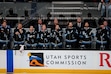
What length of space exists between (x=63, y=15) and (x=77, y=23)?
136 cm

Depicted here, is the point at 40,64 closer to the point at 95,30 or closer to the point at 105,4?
the point at 95,30

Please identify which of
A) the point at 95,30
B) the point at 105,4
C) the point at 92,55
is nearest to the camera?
the point at 92,55

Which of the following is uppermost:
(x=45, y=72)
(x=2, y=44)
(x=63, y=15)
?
(x=63, y=15)

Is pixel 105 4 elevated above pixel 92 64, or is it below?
above

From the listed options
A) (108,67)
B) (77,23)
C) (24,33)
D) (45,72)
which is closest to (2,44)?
(24,33)

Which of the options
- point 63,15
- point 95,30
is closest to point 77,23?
point 95,30

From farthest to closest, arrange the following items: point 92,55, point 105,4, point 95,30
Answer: point 105,4
point 95,30
point 92,55

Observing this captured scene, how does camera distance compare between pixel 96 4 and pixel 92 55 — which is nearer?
pixel 92 55

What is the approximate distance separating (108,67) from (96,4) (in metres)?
3.02

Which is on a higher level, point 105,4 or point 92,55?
point 105,4

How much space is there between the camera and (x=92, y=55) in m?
9.95

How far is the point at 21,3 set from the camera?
40.9 ft

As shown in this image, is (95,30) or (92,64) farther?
(95,30)

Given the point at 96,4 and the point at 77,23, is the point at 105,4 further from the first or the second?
the point at 77,23
